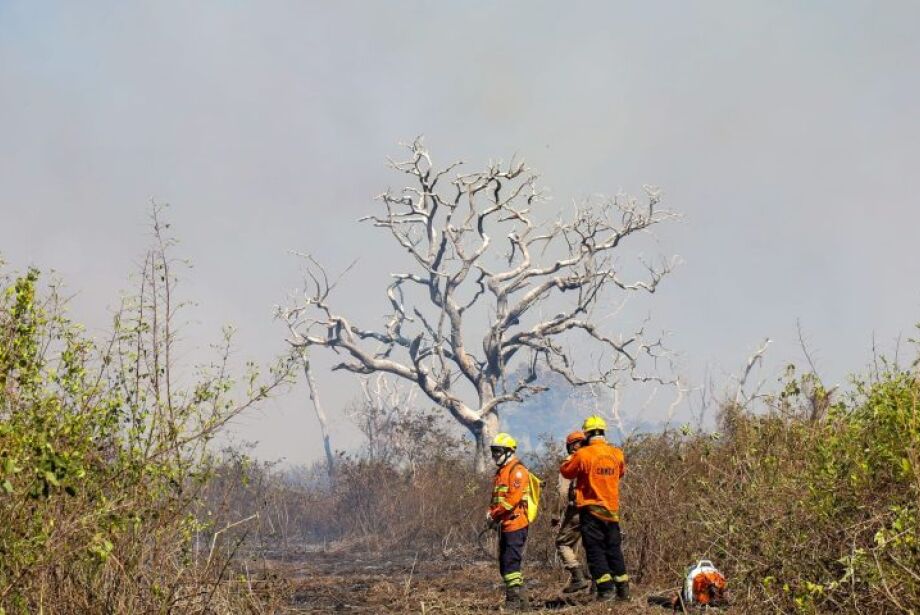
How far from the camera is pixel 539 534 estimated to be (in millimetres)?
15422

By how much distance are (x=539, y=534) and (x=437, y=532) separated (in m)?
7.11

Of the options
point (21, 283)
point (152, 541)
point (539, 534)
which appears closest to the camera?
point (21, 283)

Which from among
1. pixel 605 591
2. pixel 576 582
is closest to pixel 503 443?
pixel 605 591

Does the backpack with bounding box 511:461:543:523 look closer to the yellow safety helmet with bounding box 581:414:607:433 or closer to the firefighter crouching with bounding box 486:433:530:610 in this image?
the firefighter crouching with bounding box 486:433:530:610

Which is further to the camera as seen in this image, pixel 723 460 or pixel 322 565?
pixel 322 565

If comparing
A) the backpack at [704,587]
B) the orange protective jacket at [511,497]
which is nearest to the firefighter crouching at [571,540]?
the orange protective jacket at [511,497]

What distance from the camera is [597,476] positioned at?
10.9 meters

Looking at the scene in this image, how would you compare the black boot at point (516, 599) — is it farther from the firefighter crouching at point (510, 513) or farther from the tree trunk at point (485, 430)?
the tree trunk at point (485, 430)

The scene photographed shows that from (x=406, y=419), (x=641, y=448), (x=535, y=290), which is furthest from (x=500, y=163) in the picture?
(x=641, y=448)

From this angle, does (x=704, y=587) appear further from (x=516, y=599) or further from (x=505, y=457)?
(x=505, y=457)

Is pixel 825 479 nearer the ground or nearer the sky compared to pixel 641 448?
nearer the ground

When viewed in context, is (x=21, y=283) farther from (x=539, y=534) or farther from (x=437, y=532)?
(x=437, y=532)

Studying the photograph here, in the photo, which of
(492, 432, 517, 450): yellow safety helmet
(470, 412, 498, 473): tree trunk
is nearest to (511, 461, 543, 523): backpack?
(492, 432, 517, 450): yellow safety helmet

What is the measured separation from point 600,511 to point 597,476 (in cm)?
35
